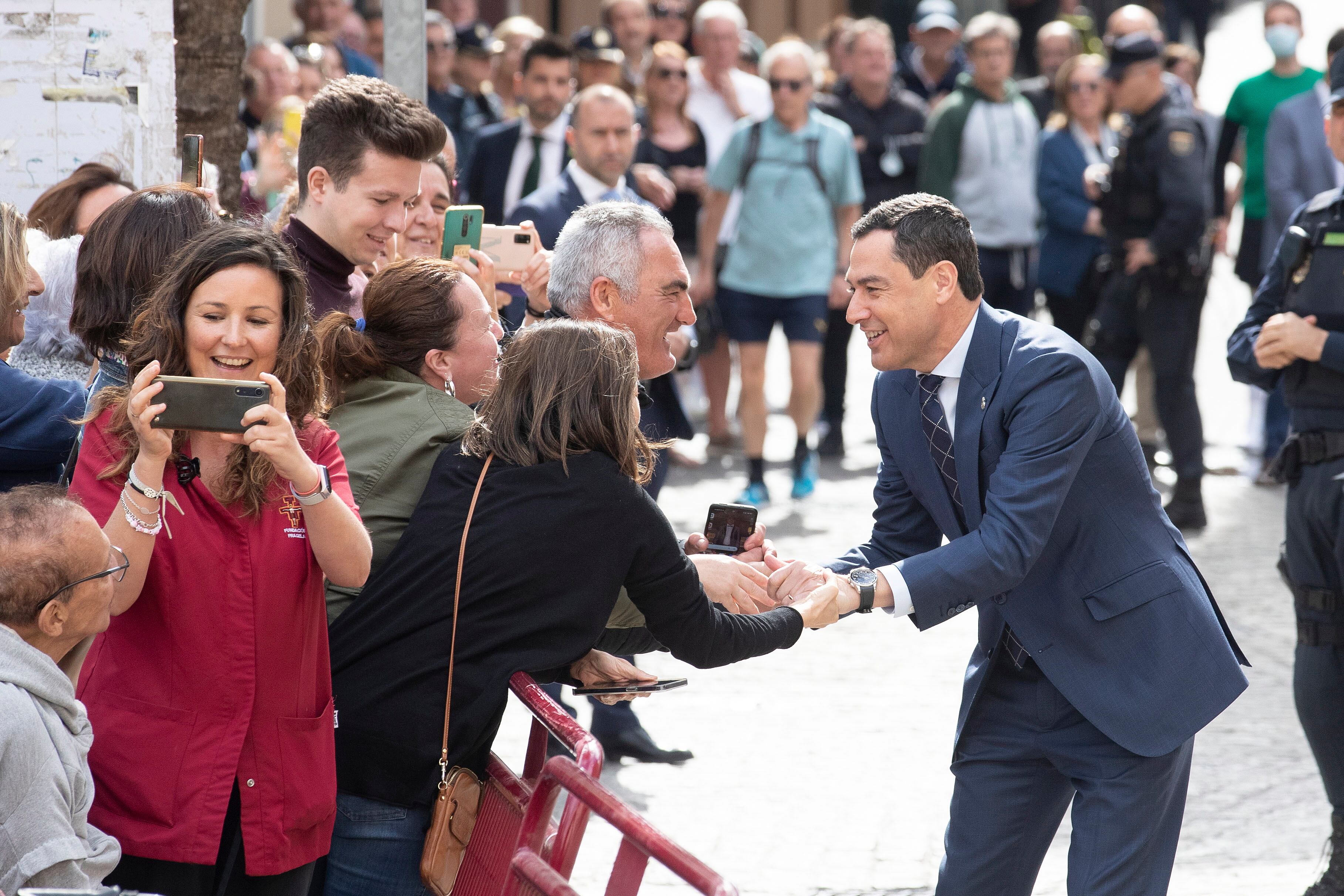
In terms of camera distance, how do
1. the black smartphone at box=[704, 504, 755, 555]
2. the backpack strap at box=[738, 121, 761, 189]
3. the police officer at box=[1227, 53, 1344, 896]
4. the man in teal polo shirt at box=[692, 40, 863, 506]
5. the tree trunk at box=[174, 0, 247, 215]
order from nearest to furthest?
the black smartphone at box=[704, 504, 755, 555]
the police officer at box=[1227, 53, 1344, 896]
the tree trunk at box=[174, 0, 247, 215]
the man in teal polo shirt at box=[692, 40, 863, 506]
the backpack strap at box=[738, 121, 761, 189]

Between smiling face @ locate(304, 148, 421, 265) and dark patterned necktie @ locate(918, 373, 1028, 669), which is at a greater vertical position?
smiling face @ locate(304, 148, 421, 265)

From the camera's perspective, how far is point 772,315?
9625mm

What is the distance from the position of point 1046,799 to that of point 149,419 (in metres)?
2.20

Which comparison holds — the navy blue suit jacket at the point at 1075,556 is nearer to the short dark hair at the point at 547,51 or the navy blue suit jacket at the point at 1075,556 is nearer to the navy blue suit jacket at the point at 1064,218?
the short dark hair at the point at 547,51

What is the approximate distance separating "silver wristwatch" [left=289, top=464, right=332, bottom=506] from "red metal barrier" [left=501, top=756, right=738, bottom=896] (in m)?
0.64

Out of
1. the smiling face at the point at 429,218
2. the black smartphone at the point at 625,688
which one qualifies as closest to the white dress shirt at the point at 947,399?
the black smartphone at the point at 625,688

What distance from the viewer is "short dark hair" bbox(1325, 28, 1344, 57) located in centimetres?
643

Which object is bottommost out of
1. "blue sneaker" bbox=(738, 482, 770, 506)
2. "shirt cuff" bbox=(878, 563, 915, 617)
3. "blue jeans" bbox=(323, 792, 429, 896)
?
"blue sneaker" bbox=(738, 482, 770, 506)

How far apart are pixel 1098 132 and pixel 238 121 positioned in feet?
22.4

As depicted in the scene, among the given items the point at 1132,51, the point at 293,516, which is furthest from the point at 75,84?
the point at 1132,51

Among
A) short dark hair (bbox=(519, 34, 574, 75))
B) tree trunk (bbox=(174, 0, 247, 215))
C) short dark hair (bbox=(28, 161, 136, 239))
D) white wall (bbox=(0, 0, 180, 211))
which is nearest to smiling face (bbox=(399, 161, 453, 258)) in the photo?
tree trunk (bbox=(174, 0, 247, 215))

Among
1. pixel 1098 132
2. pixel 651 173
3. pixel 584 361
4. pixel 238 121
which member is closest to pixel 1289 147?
pixel 1098 132

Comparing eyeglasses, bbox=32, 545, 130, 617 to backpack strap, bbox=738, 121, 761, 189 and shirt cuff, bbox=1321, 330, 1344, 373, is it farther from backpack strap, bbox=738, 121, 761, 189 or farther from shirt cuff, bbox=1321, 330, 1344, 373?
A: backpack strap, bbox=738, 121, 761, 189

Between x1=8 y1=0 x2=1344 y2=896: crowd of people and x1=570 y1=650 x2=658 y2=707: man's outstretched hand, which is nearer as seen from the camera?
x1=8 y1=0 x2=1344 y2=896: crowd of people
